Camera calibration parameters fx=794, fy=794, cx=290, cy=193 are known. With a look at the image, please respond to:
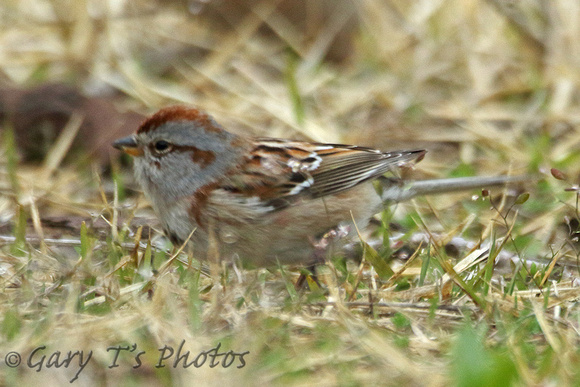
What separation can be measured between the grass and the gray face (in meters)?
0.26

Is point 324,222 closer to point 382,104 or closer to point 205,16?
point 382,104

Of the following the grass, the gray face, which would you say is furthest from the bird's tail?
the gray face

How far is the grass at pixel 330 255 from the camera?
2576 millimetres

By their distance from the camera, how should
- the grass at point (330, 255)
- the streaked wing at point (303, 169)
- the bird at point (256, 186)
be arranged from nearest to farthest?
the grass at point (330, 255)
the bird at point (256, 186)
the streaked wing at point (303, 169)

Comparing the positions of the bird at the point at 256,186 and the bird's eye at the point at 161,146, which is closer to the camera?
the bird at the point at 256,186

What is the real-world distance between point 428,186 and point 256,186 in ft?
3.01

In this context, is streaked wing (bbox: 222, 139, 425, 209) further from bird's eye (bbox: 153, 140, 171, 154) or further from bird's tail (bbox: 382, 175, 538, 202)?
bird's eye (bbox: 153, 140, 171, 154)

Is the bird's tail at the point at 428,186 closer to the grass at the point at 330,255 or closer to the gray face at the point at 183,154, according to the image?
the grass at the point at 330,255

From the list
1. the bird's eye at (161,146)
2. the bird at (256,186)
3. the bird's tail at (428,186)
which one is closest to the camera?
the bird at (256,186)

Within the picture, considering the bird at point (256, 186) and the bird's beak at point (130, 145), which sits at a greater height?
the bird's beak at point (130, 145)

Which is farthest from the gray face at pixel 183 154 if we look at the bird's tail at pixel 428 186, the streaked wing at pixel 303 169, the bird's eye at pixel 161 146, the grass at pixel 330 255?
the bird's tail at pixel 428 186

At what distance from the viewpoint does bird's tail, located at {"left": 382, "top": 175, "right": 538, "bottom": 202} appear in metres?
4.01

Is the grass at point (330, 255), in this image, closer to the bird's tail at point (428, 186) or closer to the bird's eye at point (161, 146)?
the bird's tail at point (428, 186)

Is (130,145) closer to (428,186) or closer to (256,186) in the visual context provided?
(256,186)
